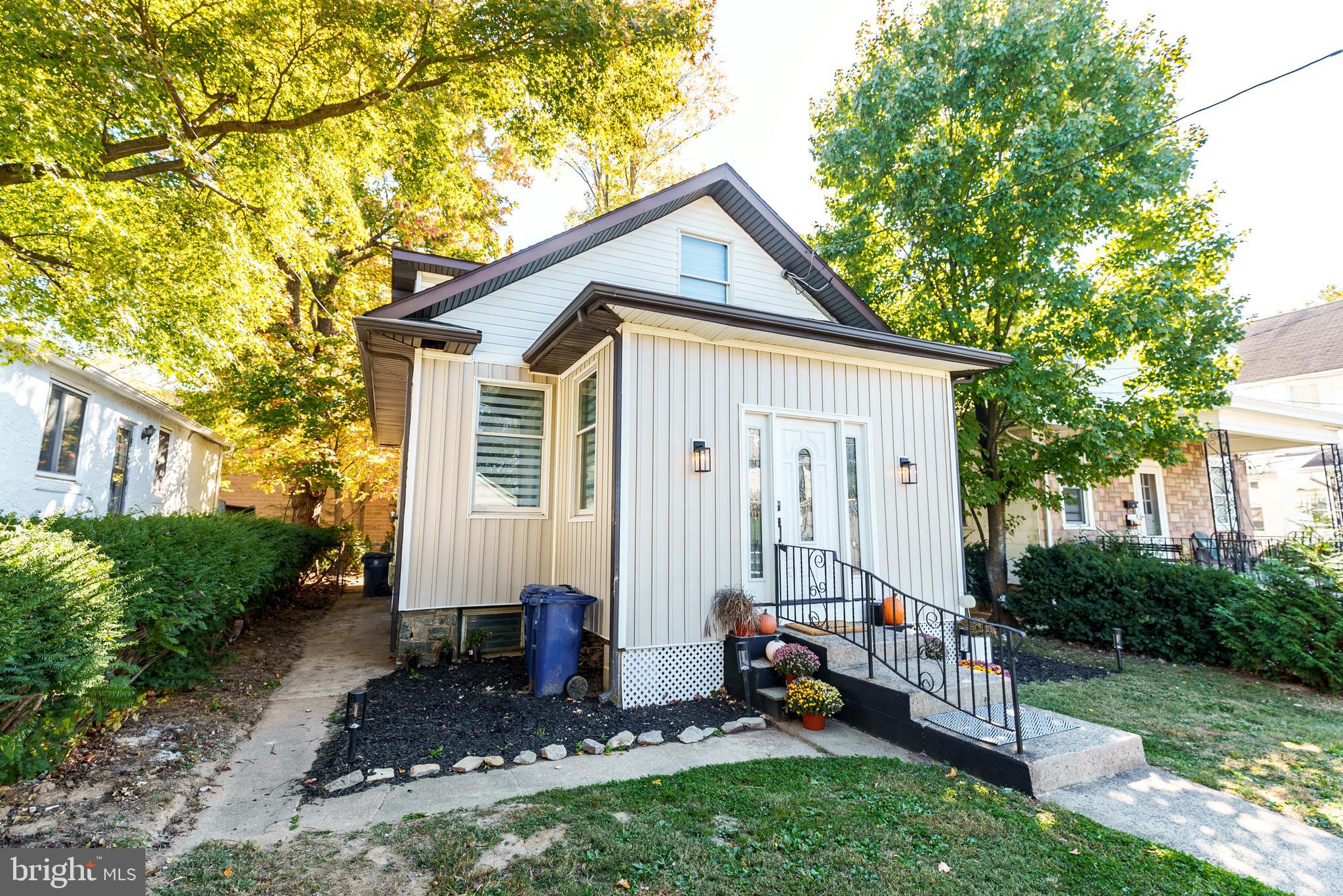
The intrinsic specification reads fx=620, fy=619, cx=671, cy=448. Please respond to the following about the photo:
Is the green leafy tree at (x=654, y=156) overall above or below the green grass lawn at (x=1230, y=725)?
above

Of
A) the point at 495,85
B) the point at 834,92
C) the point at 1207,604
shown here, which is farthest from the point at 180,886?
the point at 834,92

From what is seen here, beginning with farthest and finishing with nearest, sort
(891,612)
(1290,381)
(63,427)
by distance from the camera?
(1290,381) < (63,427) < (891,612)

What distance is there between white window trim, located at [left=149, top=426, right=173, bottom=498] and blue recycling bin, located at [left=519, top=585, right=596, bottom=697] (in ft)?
38.2

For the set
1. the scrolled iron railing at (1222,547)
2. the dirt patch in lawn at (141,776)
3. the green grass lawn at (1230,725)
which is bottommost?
the green grass lawn at (1230,725)

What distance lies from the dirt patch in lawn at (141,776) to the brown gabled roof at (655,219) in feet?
13.2

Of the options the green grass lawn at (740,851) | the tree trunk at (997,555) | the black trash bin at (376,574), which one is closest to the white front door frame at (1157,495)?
the tree trunk at (997,555)

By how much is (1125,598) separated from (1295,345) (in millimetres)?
21605

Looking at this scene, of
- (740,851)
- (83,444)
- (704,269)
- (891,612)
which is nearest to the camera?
(740,851)

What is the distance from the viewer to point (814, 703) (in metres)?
5.07

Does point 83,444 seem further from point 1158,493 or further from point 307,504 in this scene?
point 1158,493

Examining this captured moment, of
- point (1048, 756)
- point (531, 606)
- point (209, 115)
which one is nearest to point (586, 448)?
point (531, 606)

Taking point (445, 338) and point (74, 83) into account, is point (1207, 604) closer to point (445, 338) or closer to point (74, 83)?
point (445, 338)

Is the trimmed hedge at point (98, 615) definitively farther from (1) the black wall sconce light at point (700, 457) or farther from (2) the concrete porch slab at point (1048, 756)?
(2) the concrete porch slab at point (1048, 756)

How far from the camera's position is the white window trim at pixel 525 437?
7398 millimetres
